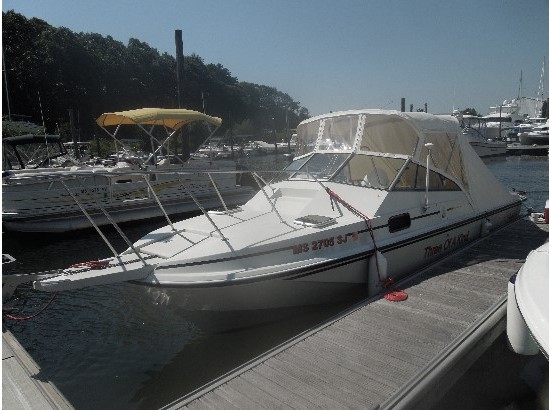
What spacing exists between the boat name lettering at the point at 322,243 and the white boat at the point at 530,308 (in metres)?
2.33

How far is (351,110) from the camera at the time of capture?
26.8 ft

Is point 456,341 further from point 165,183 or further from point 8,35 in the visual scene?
point 8,35

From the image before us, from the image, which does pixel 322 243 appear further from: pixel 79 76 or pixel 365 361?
pixel 79 76

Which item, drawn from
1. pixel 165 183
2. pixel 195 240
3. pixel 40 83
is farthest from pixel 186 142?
pixel 40 83

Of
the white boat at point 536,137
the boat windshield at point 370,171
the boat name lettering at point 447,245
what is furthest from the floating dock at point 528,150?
the boat windshield at point 370,171

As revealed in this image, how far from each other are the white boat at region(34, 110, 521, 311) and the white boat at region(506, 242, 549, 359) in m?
2.07

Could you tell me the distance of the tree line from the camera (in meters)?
41.0

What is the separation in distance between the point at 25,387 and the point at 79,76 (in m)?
49.1

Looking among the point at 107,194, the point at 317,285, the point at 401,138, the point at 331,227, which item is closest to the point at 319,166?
the point at 401,138

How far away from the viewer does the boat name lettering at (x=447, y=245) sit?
7.85 m

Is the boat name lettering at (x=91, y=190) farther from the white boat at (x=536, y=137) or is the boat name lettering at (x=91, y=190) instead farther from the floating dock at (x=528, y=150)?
the white boat at (x=536, y=137)

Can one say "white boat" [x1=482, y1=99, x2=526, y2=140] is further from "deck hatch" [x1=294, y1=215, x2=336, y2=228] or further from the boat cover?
"deck hatch" [x1=294, y1=215, x2=336, y2=228]

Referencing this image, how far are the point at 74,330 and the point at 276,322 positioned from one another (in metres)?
3.65

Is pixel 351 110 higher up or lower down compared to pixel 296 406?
higher up
